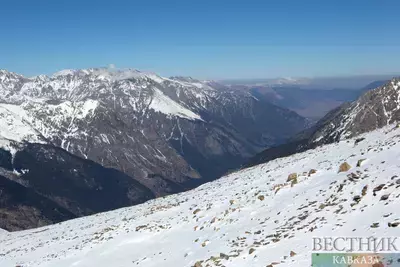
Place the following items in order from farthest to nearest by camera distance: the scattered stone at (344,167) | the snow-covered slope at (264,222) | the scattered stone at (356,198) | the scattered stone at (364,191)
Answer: the scattered stone at (344,167)
the scattered stone at (364,191)
the scattered stone at (356,198)
the snow-covered slope at (264,222)

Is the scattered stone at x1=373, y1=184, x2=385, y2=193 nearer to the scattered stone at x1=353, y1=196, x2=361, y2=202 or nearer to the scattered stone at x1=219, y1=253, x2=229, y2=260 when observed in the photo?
the scattered stone at x1=353, y1=196, x2=361, y2=202

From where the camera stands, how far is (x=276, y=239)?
23234 millimetres

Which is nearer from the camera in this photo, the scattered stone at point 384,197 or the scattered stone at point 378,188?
the scattered stone at point 384,197

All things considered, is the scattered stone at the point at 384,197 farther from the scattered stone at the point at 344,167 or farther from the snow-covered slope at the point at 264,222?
the scattered stone at the point at 344,167

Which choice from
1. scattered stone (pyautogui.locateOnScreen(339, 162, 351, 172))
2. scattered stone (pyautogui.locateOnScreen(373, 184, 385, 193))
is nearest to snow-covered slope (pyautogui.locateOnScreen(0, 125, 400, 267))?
scattered stone (pyautogui.locateOnScreen(373, 184, 385, 193))

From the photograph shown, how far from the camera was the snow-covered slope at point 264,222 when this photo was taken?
2161 cm

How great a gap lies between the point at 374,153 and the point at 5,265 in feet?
126

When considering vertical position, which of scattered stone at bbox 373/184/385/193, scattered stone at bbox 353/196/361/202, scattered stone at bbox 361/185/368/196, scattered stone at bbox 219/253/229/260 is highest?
scattered stone at bbox 373/184/385/193

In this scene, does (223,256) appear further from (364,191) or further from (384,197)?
(384,197)

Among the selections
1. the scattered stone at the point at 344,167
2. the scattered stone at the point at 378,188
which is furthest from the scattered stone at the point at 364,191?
the scattered stone at the point at 344,167

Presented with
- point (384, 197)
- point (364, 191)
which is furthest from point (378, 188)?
point (384, 197)

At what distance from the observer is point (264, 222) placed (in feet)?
92.3

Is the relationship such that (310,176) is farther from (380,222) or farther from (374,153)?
(380,222)

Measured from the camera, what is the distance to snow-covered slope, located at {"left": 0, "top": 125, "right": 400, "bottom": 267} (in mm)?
21609
